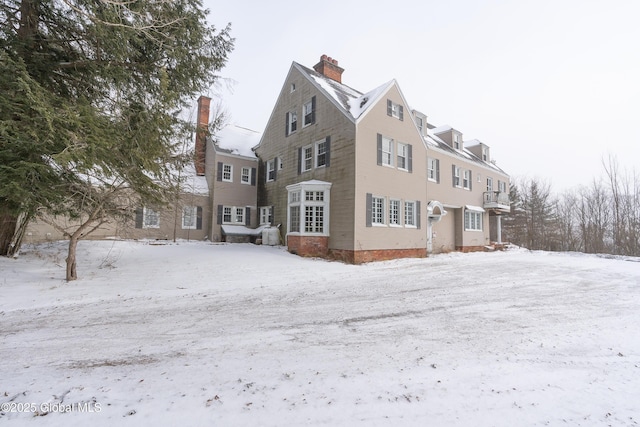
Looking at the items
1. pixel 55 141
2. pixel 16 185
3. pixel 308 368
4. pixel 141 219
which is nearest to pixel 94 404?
pixel 308 368

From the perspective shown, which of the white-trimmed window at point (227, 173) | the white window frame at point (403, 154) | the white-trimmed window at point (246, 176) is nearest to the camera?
the white window frame at point (403, 154)

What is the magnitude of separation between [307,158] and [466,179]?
1284 centimetres

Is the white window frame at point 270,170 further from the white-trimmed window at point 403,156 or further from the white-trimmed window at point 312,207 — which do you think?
the white-trimmed window at point 403,156

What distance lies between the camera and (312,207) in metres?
14.8

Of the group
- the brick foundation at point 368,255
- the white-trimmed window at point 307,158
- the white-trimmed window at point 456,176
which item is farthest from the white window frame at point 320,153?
the white-trimmed window at point 456,176

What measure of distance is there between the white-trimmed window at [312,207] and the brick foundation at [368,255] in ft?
4.16

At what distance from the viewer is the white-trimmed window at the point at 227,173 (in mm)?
20391

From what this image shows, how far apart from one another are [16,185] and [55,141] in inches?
44.2

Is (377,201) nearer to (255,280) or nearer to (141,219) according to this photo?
(255,280)

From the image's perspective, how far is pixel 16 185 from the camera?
18.7ft

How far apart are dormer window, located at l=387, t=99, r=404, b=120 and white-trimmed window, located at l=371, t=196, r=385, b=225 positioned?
4.69 m

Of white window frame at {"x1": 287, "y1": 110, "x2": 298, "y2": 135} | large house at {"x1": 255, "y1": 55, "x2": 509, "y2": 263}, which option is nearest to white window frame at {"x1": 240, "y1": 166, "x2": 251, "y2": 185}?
large house at {"x1": 255, "y1": 55, "x2": 509, "y2": 263}

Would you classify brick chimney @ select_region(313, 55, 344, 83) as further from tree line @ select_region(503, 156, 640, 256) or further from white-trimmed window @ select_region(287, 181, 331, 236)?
tree line @ select_region(503, 156, 640, 256)

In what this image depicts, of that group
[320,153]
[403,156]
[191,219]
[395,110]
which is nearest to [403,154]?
[403,156]
